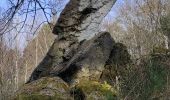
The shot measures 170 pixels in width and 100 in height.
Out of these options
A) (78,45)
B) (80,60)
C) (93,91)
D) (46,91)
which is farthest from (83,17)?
(46,91)

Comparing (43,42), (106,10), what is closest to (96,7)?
(106,10)

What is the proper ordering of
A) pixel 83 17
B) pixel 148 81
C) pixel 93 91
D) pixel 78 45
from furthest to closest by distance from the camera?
pixel 78 45
pixel 83 17
pixel 93 91
pixel 148 81

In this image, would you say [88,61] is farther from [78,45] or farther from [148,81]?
[148,81]

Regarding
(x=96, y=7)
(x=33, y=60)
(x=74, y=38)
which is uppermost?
(x=96, y=7)

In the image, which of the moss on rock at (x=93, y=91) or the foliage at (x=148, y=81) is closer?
the foliage at (x=148, y=81)

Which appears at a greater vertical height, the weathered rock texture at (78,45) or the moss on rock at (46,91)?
the weathered rock texture at (78,45)

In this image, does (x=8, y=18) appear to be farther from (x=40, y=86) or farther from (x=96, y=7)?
(x=40, y=86)

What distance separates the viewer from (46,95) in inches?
291

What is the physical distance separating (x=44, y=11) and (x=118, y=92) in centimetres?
434

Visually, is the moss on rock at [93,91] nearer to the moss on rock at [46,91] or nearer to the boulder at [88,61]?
the moss on rock at [46,91]

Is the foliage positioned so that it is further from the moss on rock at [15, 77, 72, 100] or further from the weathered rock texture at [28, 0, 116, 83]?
the weathered rock texture at [28, 0, 116, 83]

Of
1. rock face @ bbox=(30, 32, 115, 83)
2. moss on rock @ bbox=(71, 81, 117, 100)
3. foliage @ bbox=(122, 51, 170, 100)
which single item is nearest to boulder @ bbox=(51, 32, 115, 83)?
rock face @ bbox=(30, 32, 115, 83)

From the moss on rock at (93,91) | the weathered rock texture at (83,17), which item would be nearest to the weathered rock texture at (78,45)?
the weathered rock texture at (83,17)

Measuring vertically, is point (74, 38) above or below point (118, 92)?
above
